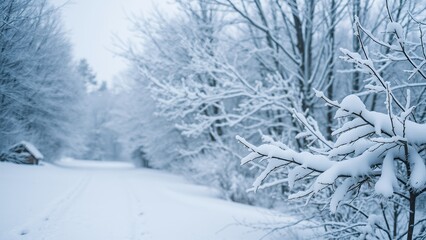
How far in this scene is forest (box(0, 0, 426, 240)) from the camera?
6.14 ft

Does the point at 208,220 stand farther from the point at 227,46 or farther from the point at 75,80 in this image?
the point at 75,80

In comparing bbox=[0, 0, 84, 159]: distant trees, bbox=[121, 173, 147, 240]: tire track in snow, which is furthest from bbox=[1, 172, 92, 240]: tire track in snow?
bbox=[0, 0, 84, 159]: distant trees

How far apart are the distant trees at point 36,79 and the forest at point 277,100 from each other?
0.10 m

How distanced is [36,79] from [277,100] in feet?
51.1

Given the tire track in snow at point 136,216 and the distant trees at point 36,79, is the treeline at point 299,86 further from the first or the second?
the distant trees at point 36,79

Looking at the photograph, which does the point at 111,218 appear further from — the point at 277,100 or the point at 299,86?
the point at 299,86

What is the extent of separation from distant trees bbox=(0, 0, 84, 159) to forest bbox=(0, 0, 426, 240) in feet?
0.33

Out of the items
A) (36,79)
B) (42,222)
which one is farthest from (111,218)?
(36,79)

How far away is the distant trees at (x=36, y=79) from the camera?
986 centimetres

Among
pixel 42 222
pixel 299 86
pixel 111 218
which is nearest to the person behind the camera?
pixel 42 222

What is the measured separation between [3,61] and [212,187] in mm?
10111

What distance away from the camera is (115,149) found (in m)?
63.3

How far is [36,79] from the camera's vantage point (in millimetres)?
16719

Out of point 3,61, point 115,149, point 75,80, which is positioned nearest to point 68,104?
point 75,80
